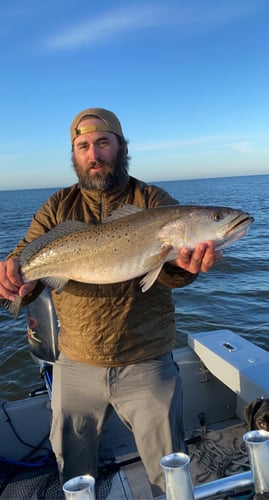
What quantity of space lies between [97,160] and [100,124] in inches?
13.6

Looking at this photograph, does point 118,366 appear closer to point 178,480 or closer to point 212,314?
point 178,480

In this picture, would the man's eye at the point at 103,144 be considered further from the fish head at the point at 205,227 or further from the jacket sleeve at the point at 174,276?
the jacket sleeve at the point at 174,276

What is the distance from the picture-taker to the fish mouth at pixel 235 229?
359 cm

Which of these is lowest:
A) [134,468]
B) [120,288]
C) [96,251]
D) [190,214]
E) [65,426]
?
[134,468]

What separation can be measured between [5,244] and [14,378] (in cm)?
1823

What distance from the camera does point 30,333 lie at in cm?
646

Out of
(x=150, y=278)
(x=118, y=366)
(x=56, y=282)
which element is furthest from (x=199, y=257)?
A: (x=56, y=282)

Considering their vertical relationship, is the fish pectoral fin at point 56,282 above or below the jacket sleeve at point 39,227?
below

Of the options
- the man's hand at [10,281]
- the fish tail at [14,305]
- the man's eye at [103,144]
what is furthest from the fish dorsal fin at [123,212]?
the fish tail at [14,305]

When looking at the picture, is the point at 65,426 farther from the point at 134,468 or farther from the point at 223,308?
the point at 223,308

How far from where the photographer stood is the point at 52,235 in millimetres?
4023

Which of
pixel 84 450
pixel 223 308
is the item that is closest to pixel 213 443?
pixel 84 450

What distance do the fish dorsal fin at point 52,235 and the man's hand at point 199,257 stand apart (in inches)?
39.4

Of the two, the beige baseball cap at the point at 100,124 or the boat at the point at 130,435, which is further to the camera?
the boat at the point at 130,435
